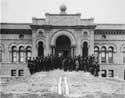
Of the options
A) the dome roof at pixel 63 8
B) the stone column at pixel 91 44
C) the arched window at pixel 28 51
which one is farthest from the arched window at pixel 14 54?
the stone column at pixel 91 44

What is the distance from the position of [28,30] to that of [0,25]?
328 cm

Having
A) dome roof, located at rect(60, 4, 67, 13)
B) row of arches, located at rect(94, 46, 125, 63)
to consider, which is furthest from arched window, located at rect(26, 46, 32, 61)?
row of arches, located at rect(94, 46, 125, 63)

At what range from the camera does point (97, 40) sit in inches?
1089

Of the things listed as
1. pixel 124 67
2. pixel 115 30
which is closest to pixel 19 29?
pixel 115 30

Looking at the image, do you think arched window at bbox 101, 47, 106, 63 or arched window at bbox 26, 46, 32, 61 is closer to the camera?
arched window at bbox 26, 46, 32, 61

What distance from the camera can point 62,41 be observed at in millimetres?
27609

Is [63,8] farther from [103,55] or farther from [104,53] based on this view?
[103,55]

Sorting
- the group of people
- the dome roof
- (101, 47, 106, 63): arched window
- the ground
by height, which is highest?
the dome roof

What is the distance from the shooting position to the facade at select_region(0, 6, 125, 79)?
26.1m

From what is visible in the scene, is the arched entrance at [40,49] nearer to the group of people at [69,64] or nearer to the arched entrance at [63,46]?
the arched entrance at [63,46]

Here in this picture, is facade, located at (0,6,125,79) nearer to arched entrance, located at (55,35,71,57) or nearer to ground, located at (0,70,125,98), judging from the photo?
arched entrance, located at (55,35,71,57)

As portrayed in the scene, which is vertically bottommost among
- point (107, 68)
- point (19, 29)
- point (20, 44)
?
point (107, 68)

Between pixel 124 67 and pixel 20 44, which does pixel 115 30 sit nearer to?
pixel 124 67

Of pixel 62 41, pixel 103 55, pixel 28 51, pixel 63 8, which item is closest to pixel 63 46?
pixel 62 41
